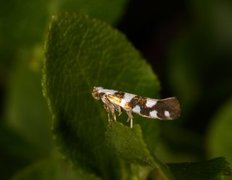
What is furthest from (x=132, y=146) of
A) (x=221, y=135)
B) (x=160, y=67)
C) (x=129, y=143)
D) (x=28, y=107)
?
(x=160, y=67)

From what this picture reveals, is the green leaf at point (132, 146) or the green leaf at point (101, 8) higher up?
the green leaf at point (101, 8)

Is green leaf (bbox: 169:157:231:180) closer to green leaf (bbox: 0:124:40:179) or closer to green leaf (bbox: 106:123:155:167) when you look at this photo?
Result: green leaf (bbox: 106:123:155:167)

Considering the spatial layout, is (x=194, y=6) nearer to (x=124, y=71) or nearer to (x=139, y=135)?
(x=124, y=71)

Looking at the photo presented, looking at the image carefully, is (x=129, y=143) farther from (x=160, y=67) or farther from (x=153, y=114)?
(x=160, y=67)

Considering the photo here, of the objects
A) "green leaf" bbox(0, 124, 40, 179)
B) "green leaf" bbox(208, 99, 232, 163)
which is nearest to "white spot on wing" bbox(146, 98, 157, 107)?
"green leaf" bbox(208, 99, 232, 163)

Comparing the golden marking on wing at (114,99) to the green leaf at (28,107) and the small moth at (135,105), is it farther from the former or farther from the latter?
the green leaf at (28,107)

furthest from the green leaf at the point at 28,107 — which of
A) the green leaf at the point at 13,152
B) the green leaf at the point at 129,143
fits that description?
the green leaf at the point at 129,143

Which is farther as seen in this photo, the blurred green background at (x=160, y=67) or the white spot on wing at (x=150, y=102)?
the blurred green background at (x=160, y=67)
